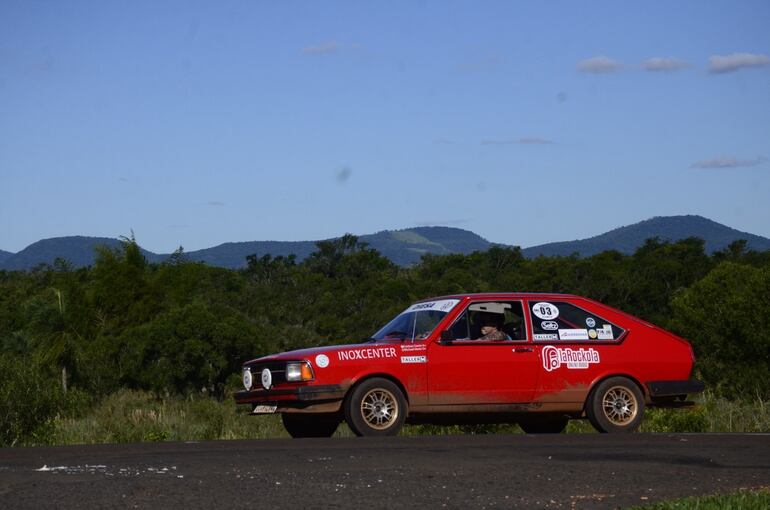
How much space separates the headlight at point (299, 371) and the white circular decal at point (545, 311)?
2711mm

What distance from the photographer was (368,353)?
12.5m

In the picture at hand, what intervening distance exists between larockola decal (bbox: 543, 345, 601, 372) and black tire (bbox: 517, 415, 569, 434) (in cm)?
113

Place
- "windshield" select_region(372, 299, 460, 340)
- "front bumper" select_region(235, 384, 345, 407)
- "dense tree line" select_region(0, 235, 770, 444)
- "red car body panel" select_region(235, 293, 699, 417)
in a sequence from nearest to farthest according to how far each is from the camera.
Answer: "front bumper" select_region(235, 384, 345, 407), "red car body panel" select_region(235, 293, 699, 417), "windshield" select_region(372, 299, 460, 340), "dense tree line" select_region(0, 235, 770, 444)

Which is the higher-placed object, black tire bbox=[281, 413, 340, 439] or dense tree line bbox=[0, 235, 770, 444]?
dense tree line bbox=[0, 235, 770, 444]

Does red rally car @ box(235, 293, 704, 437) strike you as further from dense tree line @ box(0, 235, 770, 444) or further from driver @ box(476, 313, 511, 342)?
dense tree line @ box(0, 235, 770, 444)

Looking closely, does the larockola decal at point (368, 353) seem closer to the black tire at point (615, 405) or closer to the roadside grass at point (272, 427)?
the black tire at point (615, 405)

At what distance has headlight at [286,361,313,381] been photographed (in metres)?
12.3

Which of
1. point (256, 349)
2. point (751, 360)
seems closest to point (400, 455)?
point (751, 360)

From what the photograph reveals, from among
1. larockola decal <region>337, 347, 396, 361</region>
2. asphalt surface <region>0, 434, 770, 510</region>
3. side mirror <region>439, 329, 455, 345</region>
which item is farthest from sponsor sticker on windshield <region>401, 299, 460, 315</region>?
asphalt surface <region>0, 434, 770, 510</region>

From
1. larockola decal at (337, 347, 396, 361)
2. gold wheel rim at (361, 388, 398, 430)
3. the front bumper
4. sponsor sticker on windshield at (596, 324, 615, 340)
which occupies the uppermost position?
sponsor sticker on windshield at (596, 324, 615, 340)

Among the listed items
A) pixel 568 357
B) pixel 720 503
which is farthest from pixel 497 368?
pixel 720 503

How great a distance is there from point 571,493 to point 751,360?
30.2 meters

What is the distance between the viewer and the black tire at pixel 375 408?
40.3ft

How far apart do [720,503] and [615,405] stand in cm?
595
